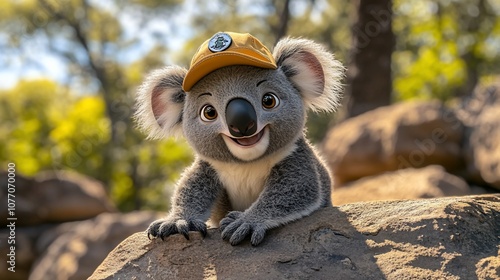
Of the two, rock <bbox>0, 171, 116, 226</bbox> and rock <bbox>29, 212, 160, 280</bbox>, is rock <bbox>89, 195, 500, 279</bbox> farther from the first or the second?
rock <bbox>0, 171, 116, 226</bbox>

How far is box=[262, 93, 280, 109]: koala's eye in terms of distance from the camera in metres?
3.34

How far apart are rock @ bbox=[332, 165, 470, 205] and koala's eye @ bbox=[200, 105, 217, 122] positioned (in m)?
4.21

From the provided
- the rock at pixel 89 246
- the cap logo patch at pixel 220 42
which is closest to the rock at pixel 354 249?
the cap logo patch at pixel 220 42

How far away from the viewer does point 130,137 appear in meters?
22.5

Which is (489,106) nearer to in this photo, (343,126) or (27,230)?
(343,126)

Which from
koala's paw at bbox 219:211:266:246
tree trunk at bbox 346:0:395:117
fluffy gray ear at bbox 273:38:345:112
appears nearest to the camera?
koala's paw at bbox 219:211:266:246

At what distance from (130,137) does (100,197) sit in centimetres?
890

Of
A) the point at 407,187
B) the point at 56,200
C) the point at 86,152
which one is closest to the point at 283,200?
the point at 407,187

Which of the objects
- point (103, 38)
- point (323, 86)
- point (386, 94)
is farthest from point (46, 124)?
point (323, 86)

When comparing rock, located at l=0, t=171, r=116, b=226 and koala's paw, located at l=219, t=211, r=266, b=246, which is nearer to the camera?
koala's paw, located at l=219, t=211, r=266, b=246

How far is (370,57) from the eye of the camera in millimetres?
11070

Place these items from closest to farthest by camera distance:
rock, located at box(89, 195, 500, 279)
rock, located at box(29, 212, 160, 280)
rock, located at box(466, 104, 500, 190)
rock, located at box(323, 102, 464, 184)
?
rock, located at box(89, 195, 500, 279)
rock, located at box(466, 104, 500, 190)
rock, located at box(323, 102, 464, 184)
rock, located at box(29, 212, 160, 280)

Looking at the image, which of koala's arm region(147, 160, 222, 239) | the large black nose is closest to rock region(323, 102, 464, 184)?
koala's arm region(147, 160, 222, 239)

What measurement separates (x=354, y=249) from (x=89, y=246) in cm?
783
